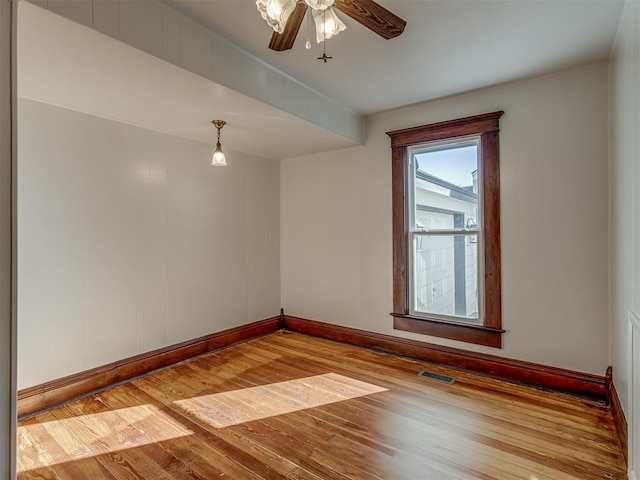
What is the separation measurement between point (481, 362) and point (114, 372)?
10.8 feet

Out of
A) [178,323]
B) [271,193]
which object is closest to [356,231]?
[271,193]

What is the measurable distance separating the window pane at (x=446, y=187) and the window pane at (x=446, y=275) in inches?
6.5

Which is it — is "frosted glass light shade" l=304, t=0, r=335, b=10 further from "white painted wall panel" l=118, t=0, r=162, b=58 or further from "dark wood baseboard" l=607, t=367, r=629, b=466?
"dark wood baseboard" l=607, t=367, r=629, b=466

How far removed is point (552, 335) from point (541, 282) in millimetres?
445

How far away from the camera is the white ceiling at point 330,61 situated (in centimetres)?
196

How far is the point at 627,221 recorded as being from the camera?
78.4 inches

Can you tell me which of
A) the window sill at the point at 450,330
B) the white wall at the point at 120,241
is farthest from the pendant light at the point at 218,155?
the window sill at the point at 450,330

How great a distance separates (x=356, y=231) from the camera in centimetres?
400

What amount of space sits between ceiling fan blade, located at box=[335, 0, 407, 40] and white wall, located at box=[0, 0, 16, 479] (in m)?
1.48

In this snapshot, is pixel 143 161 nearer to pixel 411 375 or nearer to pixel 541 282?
pixel 411 375

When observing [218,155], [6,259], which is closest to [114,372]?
[6,259]

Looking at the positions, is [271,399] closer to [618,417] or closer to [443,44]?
[618,417]

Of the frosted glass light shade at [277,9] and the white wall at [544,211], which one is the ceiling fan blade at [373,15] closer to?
the frosted glass light shade at [277,9]

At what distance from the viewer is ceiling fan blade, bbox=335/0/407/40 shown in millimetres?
1593
